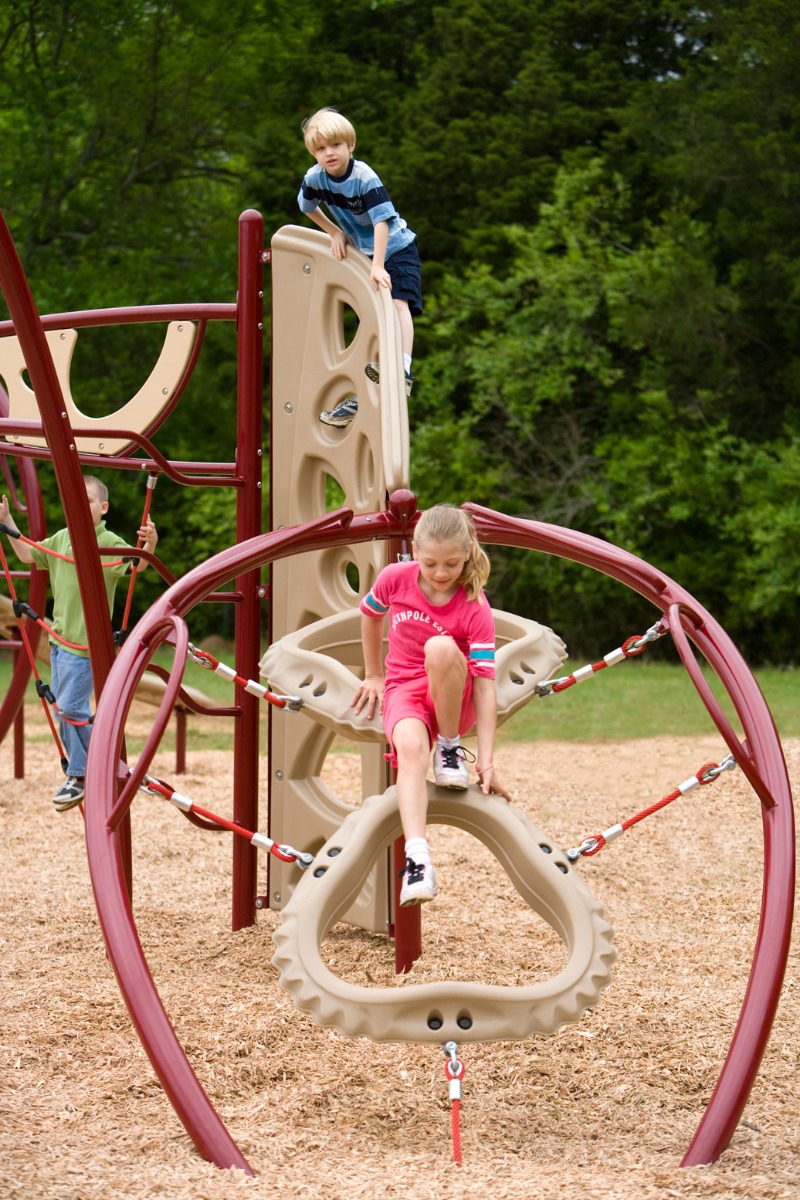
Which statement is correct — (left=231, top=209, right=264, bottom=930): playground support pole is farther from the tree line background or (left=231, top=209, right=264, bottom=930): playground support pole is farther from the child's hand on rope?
the tree line background

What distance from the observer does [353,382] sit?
14.5ft

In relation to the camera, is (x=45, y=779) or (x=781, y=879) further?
(x=45, y=779)

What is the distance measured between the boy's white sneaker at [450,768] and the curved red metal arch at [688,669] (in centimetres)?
59

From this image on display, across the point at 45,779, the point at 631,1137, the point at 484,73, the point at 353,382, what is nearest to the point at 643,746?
the point at 45,779

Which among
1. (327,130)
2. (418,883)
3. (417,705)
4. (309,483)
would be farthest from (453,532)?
(327,130)

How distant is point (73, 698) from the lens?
5.00 metres

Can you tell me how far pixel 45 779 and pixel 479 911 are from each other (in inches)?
141

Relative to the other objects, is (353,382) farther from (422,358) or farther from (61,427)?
(422,358)

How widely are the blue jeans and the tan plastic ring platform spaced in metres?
2.05

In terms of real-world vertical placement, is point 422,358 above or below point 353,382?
above

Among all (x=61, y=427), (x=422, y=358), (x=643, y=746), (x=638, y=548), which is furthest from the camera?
(x=422, y=358)

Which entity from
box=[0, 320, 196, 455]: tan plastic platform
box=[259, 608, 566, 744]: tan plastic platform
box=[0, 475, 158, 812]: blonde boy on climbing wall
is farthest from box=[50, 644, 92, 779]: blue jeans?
box=[259, 608, 566, 744]: tan plastic platform

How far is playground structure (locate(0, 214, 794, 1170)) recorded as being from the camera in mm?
2861

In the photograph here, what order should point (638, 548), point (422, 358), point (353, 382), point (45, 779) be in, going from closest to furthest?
point (353, 382)
point (45, 779)
point (638, 548)
point (422, 358)
